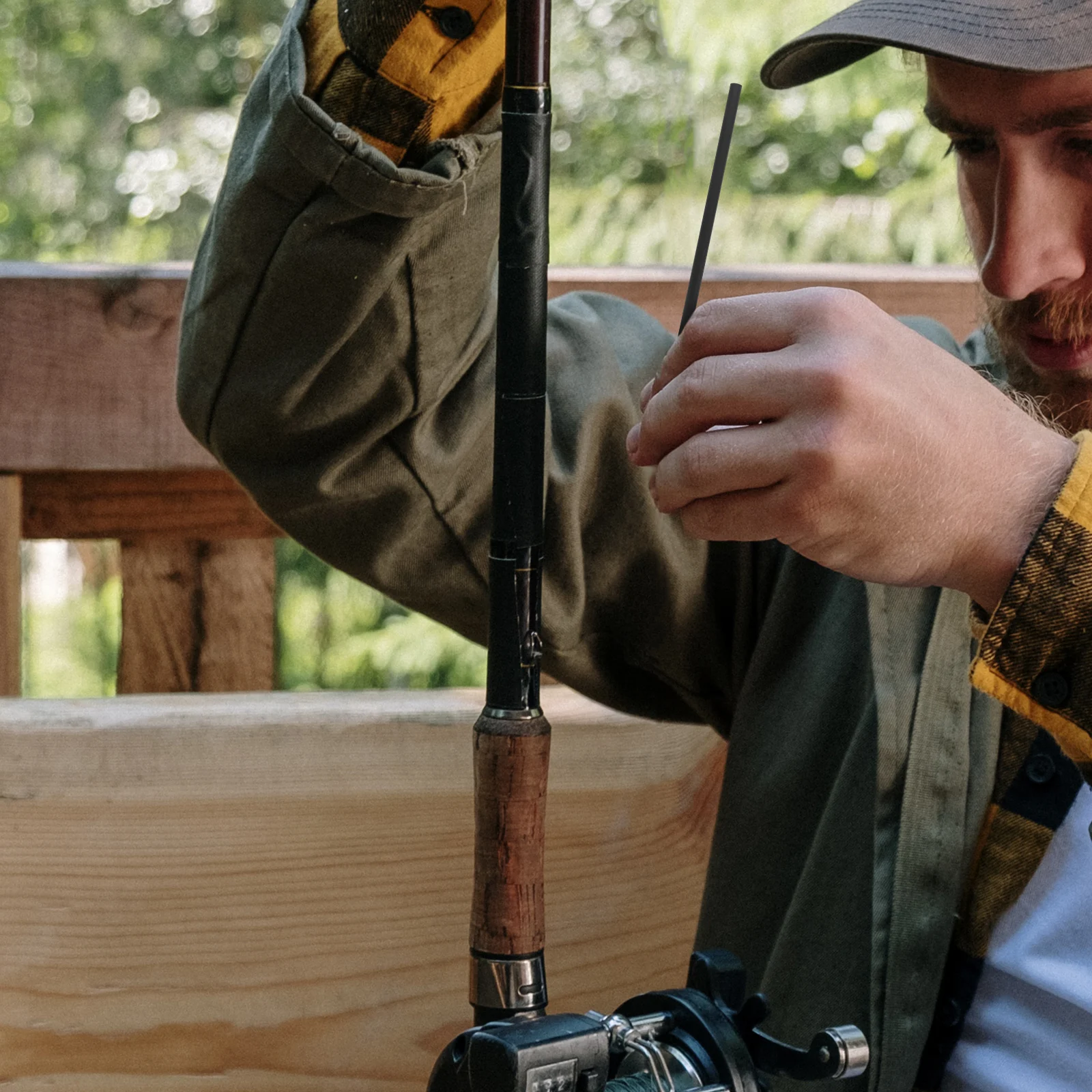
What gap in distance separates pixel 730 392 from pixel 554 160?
16.2 feet

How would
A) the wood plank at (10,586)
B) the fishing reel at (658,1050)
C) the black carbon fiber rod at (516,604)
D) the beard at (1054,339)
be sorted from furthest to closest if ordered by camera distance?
the wood plank at (10,586) → the beard at (1054,339) → the black carbon fiber rod at (516,604) → the fishing reel at (658,1050)

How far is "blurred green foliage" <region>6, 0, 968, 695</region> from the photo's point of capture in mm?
4430

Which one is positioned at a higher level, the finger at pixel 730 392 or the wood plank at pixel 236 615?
the finger at pixel 730 392

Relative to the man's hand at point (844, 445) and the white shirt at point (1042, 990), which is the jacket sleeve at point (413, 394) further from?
the white shirt at point (1042, 990)

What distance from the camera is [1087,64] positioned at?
1069 millimetres

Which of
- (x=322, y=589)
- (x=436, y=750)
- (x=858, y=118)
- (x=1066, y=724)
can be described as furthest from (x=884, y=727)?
(x=858, y=118)

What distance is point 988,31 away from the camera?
3.57 ft

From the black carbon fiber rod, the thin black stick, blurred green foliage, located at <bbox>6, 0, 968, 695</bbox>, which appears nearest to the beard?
the thin black stick

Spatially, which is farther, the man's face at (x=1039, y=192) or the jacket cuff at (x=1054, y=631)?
the man's face at (x=1039, y=192)

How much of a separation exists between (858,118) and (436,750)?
4913 mm

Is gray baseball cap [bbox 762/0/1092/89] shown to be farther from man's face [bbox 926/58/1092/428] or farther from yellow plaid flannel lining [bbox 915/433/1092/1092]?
yellow plaid flannel lining [bbox 915/433/1092/1092]

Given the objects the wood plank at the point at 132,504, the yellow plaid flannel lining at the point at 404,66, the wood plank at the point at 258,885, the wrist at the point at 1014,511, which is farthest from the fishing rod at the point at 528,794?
the wood plank at the point at 132,504

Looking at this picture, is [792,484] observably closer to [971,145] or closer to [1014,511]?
[1014,511]

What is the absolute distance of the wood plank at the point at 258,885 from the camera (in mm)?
1147
